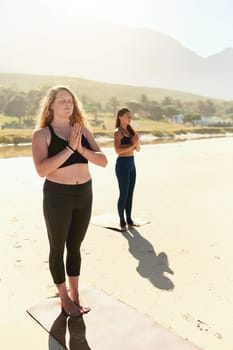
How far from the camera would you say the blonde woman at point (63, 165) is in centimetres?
300

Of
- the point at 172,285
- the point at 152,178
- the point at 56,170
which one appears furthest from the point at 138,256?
the point at 152,178

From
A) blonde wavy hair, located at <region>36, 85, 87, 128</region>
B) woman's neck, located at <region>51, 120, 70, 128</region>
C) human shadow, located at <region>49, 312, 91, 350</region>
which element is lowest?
human shadow, located at <region>49, 312, 91, 350</region>

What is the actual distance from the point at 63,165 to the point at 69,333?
1305 millimetres

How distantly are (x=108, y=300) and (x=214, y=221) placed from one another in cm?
348

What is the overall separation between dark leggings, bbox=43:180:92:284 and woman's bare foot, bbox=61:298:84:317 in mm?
209

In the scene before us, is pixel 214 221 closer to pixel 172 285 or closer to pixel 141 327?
pixel 172 285

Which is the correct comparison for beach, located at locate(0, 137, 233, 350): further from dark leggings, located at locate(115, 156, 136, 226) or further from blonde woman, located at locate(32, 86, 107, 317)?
blonde woman, located at locate(32, 86, 107, 317)

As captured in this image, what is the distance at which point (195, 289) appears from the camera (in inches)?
154

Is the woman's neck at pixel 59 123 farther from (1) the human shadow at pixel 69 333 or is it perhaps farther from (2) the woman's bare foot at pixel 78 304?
(1) the human shadow at pixel 69 333

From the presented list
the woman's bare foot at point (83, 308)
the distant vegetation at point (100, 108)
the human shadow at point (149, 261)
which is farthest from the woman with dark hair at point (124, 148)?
the distant vegetation at point (100, 108)

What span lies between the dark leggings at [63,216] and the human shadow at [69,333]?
0.32m

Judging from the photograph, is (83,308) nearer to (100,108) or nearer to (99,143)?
(99,143)

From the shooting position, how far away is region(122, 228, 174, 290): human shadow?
13.5ft

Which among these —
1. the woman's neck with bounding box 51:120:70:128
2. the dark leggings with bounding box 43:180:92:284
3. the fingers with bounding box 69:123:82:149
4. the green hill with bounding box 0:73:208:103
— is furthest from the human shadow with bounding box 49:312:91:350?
the green hill with bounding box 0:73:208:103
